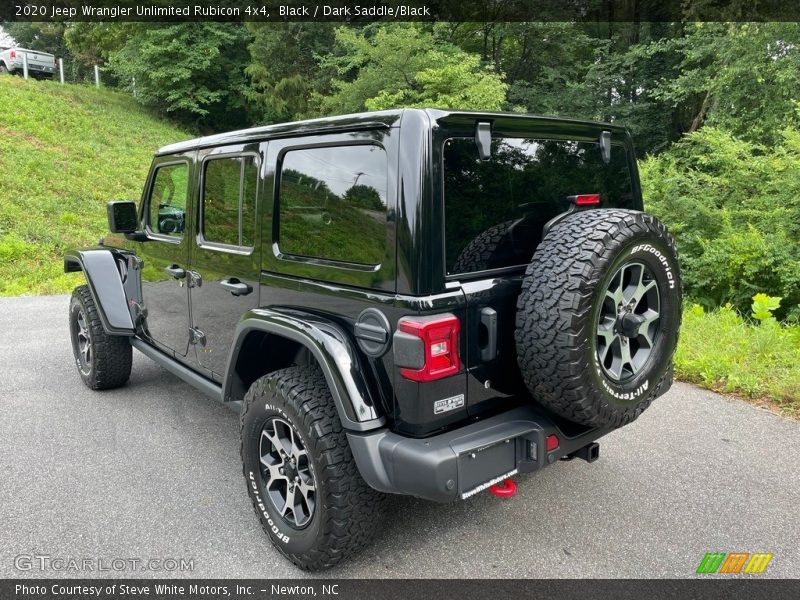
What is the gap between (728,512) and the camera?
9.64 feet

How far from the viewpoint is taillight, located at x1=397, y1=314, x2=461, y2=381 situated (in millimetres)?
2148

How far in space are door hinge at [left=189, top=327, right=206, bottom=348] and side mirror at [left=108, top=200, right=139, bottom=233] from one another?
3.19 feet

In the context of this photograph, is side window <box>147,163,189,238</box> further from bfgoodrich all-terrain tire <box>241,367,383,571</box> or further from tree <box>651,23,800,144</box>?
tree <box>651,23,800,144</box>

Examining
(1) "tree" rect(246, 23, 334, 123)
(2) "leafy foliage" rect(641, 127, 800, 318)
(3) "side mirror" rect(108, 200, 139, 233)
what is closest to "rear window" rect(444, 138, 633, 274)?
(3) "side mirror" rect(108, 200, 139, 233)

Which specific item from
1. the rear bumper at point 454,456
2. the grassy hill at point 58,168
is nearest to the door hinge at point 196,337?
the rear bumper at point 454,456

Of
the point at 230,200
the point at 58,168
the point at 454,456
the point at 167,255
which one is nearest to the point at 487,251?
the point at 454,456

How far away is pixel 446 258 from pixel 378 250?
26 centimetres

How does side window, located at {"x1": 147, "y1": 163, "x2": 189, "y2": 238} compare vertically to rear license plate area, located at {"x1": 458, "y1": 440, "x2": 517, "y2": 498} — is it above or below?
above

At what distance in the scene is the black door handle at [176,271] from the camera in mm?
3547

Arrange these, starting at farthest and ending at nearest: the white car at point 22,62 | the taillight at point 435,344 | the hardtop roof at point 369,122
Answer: the white car at point 22,62
the hardtop roof at point 369,122
the taillight at point 435,344

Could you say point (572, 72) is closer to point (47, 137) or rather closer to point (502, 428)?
point (47, 137)

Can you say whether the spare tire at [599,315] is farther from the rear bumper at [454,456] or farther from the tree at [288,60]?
the tree at [288,60]

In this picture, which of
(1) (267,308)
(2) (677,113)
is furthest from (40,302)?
(2) (677,113)

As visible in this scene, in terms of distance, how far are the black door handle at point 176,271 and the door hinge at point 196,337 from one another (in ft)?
1.03
